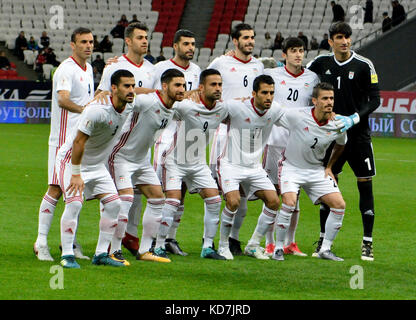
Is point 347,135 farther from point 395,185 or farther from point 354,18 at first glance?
point 354,18

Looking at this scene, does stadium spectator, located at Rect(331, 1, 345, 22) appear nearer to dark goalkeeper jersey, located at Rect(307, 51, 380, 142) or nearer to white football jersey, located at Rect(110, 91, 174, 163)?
dark goalkeeper jersey, located at Rect(307, 51, 380, 142)

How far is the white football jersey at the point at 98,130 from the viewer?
7.31m

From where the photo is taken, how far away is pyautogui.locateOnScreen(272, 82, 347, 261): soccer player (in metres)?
8.38

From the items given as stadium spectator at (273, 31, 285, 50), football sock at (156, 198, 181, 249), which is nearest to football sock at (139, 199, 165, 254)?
football sock at (156, 198, 181, 249)

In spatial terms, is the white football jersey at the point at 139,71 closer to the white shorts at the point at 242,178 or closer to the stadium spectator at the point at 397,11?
the white shorts at the point at 242,178

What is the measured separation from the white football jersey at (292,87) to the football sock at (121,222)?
1937mm

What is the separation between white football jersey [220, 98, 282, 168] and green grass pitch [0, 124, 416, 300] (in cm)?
102

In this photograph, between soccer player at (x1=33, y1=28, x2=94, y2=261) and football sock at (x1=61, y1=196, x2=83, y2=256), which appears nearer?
football sock at (x1=61, y1=196, x2=83, y2=256)

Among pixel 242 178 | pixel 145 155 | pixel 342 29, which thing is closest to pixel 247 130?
pixel 242 178

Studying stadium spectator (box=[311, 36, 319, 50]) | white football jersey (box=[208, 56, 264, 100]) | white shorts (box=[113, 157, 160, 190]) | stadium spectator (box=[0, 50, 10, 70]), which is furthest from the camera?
stadium spectator (box=[0, 50, 10, 70])

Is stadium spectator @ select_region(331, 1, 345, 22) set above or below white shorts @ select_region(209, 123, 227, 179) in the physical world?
above

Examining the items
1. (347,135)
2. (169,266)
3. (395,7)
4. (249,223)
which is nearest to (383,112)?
(395,7)

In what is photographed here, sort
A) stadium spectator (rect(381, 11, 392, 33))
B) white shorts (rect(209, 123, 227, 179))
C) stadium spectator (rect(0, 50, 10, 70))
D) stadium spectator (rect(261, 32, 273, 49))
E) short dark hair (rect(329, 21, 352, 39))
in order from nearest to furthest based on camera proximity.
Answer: short dark hair (rect(329, 21, 352, 39))
white shorts (rect(209, 123, 227, 179))
stadium spectator (rect(381, 11, 392, 33))
stadium spectator (rect(0, 50, 10, 70))
stadium spectator (rect(261, 32, 273, 49))

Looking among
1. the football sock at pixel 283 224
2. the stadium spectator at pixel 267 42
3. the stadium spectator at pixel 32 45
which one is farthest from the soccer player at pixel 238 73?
the stadium spectator at pixel 32 45
